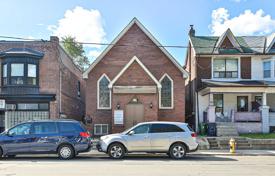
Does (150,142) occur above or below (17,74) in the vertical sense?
below

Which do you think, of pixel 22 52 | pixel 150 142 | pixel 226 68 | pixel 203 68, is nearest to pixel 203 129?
pixel 203 68

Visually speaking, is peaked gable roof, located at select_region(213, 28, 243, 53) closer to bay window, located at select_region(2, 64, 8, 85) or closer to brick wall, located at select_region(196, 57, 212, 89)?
brick wall, located at select_region(196, 57, 212, 89)

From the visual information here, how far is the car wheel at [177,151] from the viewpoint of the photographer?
1705 centimetres

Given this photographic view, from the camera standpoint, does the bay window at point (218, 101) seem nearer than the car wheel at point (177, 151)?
No

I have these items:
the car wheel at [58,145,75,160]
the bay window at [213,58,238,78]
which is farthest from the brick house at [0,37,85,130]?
the bay window at [213,58,238,78]

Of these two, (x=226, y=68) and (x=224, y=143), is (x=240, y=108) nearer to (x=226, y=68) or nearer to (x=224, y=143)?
(x=226, y=68)

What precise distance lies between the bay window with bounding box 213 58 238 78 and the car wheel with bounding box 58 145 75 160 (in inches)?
681

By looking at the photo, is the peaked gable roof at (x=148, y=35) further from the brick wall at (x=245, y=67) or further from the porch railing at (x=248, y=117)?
the brick wall at (x=245, y=67)

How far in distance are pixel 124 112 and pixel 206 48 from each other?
10.1m

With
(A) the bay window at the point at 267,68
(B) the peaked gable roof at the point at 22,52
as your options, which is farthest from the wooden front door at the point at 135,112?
(A) the bay window at the point at 267,68

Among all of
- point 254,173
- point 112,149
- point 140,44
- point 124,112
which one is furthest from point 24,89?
point 254,173

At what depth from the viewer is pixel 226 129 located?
26422 millimetres

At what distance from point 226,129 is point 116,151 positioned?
40.0 feet

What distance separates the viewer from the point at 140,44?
28.4 metres
